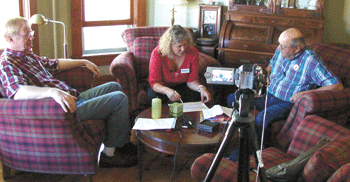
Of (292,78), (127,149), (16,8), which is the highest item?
(16,8)

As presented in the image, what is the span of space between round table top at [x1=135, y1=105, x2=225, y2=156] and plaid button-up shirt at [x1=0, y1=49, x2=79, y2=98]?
0.78 m

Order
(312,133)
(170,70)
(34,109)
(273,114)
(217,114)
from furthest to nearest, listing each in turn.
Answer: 1. (170,70)
2. (273,114)
3. (217,114)
4. (34,109)
5. (312,133)

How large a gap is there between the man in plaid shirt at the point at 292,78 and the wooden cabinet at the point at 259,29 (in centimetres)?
69

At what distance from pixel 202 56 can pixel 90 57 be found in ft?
4.99

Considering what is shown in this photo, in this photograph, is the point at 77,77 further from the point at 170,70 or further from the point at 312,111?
the point at 312,111

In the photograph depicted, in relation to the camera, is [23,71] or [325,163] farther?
[23,71]

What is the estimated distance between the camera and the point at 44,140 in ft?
6.93

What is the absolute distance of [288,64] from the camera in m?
2.64

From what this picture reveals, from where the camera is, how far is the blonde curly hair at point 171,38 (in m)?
2.65

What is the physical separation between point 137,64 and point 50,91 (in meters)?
1.36

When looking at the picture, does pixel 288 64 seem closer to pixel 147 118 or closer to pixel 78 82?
pixel 147 118

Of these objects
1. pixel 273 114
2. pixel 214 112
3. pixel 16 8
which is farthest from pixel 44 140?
pixel 16 8

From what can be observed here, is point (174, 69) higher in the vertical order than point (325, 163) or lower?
higher

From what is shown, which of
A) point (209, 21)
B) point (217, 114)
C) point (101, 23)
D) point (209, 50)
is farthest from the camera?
point (101, 23)
